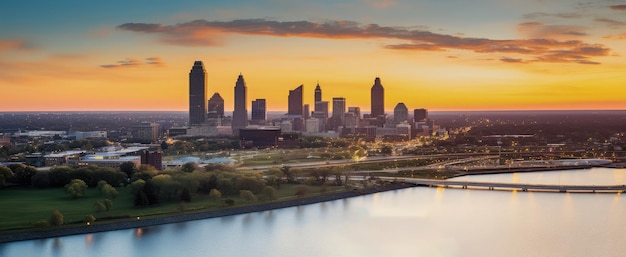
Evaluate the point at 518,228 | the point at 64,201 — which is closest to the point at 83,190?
the point at 64,201

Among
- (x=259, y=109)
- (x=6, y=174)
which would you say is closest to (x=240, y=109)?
(x=259, y=109)

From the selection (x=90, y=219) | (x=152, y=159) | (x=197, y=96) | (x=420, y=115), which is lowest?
(x=90, y=219)

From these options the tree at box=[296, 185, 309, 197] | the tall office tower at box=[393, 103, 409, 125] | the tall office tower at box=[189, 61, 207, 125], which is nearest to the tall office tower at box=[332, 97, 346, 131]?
the tall office tower at box=[393, 103, 409, 125]

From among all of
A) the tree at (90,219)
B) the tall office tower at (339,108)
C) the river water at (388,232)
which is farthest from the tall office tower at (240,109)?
the tree at (90,219)

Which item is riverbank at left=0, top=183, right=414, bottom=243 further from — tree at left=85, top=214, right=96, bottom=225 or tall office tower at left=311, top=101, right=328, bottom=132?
tall office tower at left=311, top=101, right=328, bottom=132

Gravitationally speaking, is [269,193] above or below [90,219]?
above

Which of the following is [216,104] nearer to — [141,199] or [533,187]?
[533,187]
